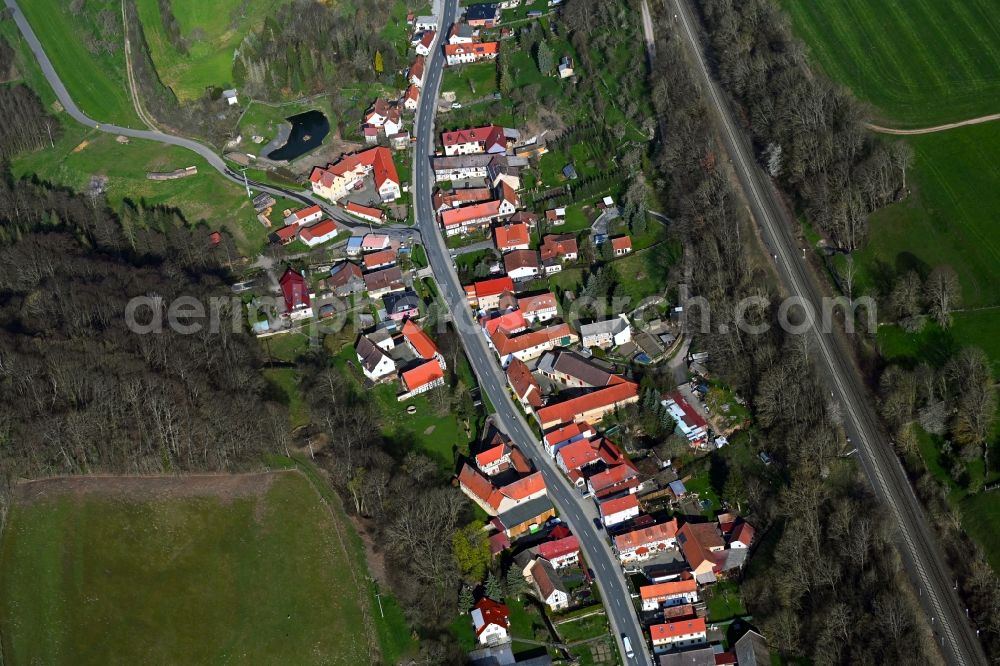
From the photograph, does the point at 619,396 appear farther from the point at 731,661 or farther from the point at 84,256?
the point at 84,256

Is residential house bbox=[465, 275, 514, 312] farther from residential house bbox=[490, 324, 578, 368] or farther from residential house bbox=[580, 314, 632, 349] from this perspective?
residential house bbox=[580, 314, 632, 349]

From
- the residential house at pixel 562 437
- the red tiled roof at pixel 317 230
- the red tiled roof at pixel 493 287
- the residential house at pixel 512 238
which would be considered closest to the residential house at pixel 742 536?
the residential house at pixel 562 437

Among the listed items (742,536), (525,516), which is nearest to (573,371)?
(525,516)

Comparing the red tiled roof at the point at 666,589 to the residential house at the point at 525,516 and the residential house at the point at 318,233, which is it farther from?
the residential house at the point at 318,233

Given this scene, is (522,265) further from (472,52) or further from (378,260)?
(472,52)

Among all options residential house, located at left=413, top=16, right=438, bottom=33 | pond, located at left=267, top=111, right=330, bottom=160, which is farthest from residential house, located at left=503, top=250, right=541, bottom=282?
residential house, located at left=413, top=16, right=438, bottom=33
